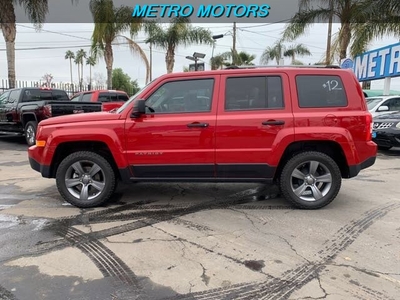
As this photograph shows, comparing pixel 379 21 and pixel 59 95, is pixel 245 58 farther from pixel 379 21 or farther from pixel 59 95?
pixel 59 95

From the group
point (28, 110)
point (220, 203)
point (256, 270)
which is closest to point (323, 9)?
point (28, 110)

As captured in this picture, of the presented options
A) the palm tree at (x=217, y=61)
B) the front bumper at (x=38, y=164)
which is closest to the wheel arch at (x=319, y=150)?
the front bumper at (x=38, y=164)

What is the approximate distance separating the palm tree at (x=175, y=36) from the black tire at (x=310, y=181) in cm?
1913

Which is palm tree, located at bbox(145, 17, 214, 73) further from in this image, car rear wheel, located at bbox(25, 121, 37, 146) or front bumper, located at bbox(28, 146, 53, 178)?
front bumper, located at bbox(28, 146, 53, 178)

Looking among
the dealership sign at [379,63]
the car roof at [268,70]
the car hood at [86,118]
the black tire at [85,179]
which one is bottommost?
the black tire at [85,179]

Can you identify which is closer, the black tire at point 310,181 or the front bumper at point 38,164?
the black tire at point 310,181

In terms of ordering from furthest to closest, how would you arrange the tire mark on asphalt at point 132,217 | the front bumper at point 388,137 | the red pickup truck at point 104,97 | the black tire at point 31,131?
1. the red pickup truck at point 104,97
2. the black tire at point 31,131
3. the front bumper at point 388,137
4. the tire mark on asphalt at point 132,217

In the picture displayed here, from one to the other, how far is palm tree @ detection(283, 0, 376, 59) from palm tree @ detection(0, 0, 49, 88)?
505 inches

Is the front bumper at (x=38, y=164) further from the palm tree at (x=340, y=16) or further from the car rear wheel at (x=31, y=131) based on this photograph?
the palm tree at (x=340, y=16)

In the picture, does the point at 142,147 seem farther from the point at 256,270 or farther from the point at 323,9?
the point at 323,9

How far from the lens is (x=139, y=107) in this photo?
15.1 feet

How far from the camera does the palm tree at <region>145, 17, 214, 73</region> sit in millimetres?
22484

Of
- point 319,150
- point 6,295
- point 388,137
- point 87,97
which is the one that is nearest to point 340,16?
point 388,137

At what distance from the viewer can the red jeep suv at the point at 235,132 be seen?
4.63 meters
